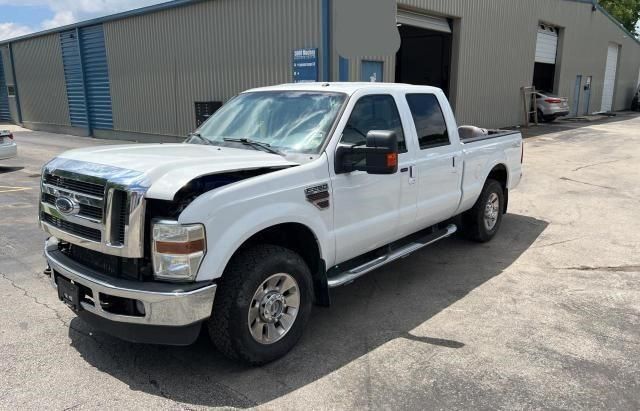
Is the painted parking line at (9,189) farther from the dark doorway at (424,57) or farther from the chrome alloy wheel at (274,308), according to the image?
the dark doorway at (424,57)

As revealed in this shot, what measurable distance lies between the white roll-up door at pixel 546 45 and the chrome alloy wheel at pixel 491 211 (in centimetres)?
2122

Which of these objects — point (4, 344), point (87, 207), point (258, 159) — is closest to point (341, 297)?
point (258, 159)

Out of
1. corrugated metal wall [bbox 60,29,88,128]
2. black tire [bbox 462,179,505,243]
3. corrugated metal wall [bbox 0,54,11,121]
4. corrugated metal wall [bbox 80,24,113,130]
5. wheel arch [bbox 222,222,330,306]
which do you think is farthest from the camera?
corrugated metal wall [bbox 0,54,11,121]

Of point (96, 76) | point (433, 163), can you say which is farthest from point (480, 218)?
point (96, 76)

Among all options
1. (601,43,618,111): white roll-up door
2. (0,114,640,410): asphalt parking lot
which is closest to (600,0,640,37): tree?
(601,43,618,111): white roll-up door

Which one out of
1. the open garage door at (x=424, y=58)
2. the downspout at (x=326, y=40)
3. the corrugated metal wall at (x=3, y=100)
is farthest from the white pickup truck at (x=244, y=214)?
the corrugated metal wall at (x=3, y=100)

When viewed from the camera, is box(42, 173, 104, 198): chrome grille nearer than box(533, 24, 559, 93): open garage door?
Yes

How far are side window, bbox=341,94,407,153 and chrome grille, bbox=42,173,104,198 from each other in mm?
1867

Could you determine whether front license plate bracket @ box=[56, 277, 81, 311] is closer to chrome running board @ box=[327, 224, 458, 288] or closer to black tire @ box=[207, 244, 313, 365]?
black tire @ box=[207, 244, 313, 365]

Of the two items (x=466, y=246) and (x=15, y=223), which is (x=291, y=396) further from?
(x=15, y=223)

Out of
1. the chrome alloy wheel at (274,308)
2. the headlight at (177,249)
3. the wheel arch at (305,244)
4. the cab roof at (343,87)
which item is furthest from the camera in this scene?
the cab roof at (343,87)

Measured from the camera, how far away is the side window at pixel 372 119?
4241 millimetres

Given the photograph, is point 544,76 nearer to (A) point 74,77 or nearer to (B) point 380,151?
(A) point 74,77

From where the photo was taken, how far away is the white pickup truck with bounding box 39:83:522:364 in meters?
3.11
